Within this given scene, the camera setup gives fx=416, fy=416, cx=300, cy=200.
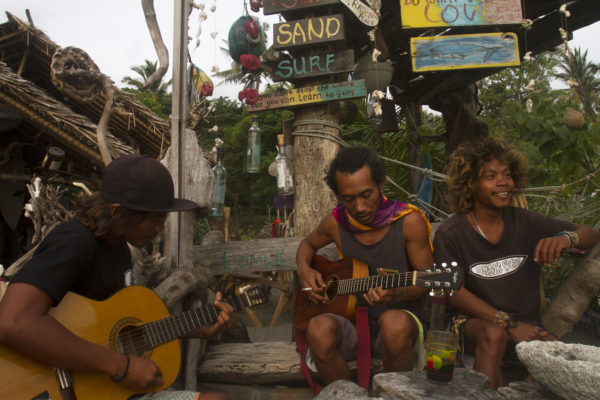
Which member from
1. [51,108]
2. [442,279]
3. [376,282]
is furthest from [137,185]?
[51,108]

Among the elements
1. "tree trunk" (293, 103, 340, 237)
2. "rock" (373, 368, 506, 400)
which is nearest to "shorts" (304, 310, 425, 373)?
"rock" (373, 368, 506, 400)

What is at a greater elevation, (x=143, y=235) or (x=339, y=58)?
(x=339, y=58)

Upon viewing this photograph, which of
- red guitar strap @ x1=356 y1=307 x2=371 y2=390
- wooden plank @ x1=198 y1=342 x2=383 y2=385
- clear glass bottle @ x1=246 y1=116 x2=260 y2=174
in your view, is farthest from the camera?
clear glass bottle @ x1=246 y1=116 x2=260 y2=174

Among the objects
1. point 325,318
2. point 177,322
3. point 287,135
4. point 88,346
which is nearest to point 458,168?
point 325,318

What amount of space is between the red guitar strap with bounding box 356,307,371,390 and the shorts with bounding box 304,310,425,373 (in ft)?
0.23

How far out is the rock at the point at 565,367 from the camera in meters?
1.52

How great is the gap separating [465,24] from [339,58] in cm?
109

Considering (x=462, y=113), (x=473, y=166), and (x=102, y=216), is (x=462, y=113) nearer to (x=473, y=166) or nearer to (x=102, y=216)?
(x=473, y=166)

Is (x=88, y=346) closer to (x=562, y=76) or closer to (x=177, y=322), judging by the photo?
(x=177, y=322)

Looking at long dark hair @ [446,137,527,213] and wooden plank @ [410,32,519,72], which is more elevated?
wooden plank @ [410,32,519,72]

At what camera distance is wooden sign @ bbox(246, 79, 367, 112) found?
3.40m

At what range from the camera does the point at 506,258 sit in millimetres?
2514

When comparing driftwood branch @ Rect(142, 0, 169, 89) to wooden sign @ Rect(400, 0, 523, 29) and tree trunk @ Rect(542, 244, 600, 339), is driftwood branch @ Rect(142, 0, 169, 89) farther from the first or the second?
tree trunk @ Rect(542, 244, 600, 339)

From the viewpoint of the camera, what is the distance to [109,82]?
312 centimetres
